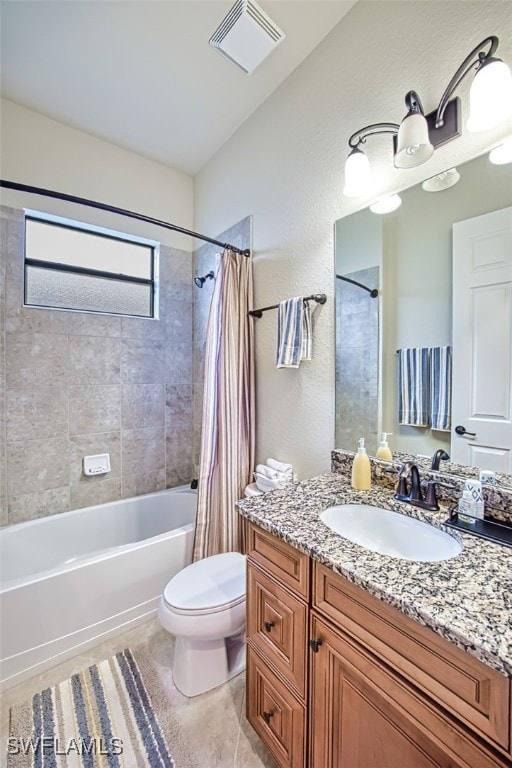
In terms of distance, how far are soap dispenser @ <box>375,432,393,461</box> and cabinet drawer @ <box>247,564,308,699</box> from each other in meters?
0.67

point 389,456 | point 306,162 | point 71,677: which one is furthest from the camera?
point 306,162

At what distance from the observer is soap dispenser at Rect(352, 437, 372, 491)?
1.29 meters

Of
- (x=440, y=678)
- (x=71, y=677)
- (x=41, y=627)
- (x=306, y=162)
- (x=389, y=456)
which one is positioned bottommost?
(x=71, y=677)

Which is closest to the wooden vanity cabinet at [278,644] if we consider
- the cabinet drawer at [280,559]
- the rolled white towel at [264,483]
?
the cabinet drawer at [280,559]

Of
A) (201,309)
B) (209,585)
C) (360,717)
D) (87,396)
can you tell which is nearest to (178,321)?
(201,309)

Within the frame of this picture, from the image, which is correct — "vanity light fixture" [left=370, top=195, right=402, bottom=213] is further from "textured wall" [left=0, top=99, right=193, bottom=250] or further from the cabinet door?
"textured wall" [left=0, top=99, right=193, bottom=250]

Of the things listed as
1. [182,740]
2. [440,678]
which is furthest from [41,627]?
[440,678]

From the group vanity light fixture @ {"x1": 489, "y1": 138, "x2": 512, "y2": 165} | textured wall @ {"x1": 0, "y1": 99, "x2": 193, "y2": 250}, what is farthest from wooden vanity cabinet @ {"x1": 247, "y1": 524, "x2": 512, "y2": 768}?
textured wall @ {"x1": 0, "y1": 99, "x2": 193, "y2": 250}

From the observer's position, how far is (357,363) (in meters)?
1.47

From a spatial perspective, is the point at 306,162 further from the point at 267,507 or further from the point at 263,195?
the point at 267,507

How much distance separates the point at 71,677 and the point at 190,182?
3.31 m

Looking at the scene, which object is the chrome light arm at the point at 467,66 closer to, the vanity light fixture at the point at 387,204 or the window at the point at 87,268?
the vanity light fixture at the point at 387,204

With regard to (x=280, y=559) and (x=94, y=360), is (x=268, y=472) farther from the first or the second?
(x=94, y=360)

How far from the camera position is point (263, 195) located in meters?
1.96
